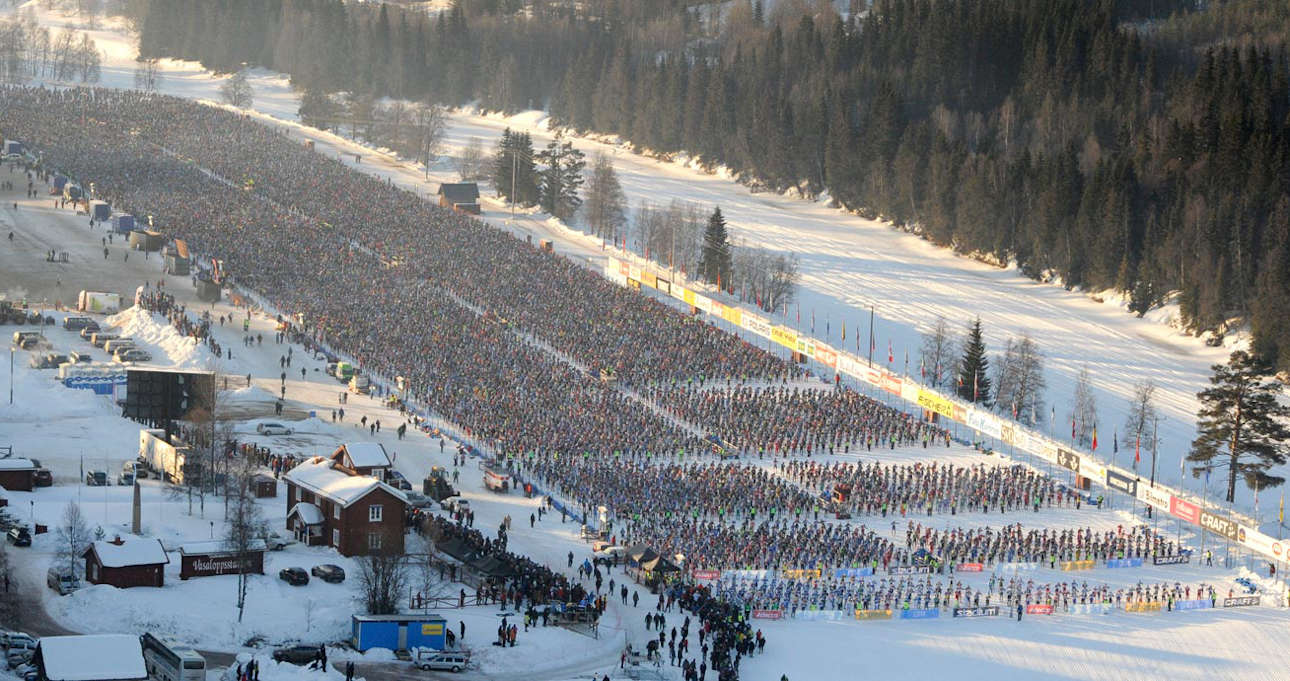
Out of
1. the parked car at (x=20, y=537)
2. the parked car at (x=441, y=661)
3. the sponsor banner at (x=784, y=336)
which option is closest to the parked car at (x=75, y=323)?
the sponsor banner at (x=784, y=336)

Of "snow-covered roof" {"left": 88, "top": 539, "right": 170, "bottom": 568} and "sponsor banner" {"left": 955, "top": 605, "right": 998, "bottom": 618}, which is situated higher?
"snow-covered roof" {"left": 88, "top": 539, "right": 170, "bottom": 568}

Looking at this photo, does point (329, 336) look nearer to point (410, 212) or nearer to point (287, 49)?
point (410, 212)

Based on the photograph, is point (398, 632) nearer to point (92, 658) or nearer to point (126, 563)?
point (126, 563)

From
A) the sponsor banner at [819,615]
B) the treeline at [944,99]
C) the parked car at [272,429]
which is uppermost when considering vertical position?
the treeline at [944,99]

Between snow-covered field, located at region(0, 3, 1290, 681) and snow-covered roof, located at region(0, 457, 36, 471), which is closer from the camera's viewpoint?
snow-covered field, located at region(0, 3, 1290, 681)

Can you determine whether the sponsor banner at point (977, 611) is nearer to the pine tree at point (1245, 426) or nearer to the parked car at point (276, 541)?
the pine tree at point (1245, 426)

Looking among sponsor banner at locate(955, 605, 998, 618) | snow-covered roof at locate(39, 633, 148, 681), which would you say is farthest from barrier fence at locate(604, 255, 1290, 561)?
snow-covered roof at locate(39, 633, 148, 681)

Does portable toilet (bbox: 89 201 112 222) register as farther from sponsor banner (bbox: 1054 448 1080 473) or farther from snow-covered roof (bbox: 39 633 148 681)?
snow-covered roof (bbox: 39 633 148 681)
